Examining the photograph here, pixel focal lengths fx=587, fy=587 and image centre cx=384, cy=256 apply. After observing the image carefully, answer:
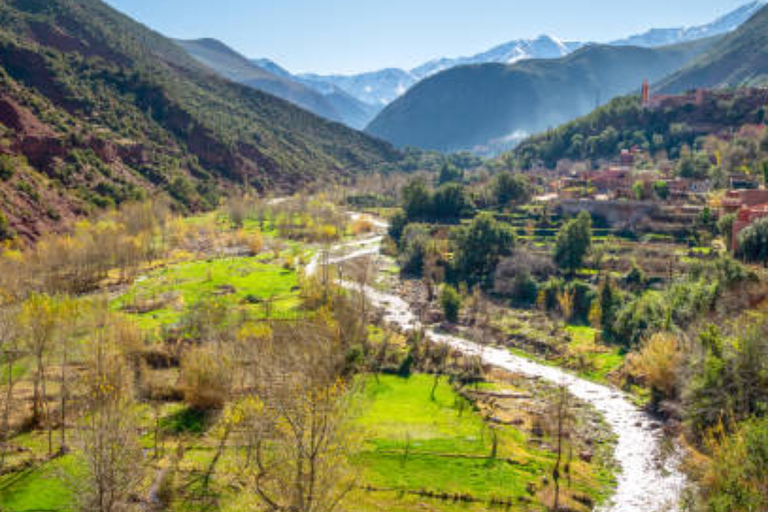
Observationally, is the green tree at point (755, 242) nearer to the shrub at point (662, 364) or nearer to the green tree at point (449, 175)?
the shrub at point (662, 364)

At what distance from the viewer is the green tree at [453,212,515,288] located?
67.4 meters

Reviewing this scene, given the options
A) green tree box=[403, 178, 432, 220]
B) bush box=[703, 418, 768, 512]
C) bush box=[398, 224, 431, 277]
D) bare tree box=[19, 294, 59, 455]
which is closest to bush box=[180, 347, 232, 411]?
bare tree box=[19, 294, 59, 455]

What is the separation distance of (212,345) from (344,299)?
15.5m

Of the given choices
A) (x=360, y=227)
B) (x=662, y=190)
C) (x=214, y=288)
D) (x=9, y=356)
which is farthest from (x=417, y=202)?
(x=9, y=356)

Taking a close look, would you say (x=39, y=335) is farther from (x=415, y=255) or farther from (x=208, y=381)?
(x=415, y=255)

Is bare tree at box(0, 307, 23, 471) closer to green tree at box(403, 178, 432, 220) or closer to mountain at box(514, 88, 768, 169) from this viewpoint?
green tree at box(403, 178, 432, 220)

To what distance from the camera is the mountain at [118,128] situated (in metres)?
83.2

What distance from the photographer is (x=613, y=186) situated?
89.9m

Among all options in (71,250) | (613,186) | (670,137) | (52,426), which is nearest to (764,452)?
(52,426)

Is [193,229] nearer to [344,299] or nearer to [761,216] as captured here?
[344,299]

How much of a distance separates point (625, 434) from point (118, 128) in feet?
357

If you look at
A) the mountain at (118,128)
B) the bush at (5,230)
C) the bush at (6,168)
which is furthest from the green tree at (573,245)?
the bush at (6,168)

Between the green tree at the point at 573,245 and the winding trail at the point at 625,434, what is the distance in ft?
58.5

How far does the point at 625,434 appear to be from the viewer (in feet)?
114
